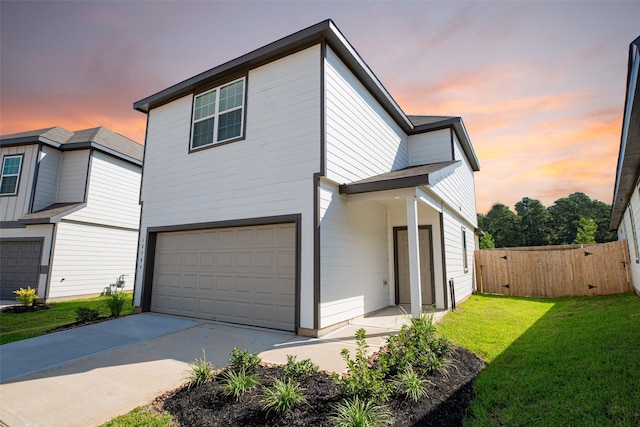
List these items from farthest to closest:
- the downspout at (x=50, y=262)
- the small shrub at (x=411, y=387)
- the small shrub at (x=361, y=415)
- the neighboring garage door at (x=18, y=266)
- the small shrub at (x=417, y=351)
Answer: the neighboring garage door at (x=18, y=266), the downspout at (x=50, y=262), the small shrub at (x=417, y=351), the small shrub at (x=411, y=387), the small shrub at (x=361, y=415)

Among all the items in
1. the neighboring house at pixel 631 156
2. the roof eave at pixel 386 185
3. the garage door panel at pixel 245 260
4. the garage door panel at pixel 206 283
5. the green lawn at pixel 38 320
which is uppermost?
the neighboring house at pixel 631 156

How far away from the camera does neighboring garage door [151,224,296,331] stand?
6586 mm

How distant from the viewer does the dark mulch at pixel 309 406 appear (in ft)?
9.41

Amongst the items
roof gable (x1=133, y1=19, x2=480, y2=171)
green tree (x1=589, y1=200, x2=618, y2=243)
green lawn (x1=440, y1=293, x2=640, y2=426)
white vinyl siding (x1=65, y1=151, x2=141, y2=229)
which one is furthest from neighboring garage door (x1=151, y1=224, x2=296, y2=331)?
green tree (x1=589, y1=200, x2=618, y2=243)

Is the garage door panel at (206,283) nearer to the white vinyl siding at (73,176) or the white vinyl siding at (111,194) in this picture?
the white vinyl siding at (111,194)

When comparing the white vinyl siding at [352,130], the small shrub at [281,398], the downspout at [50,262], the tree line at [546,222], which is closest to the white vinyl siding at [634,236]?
the white vinyl siding at [352,130]

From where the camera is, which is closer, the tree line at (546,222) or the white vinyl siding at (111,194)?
the white vinyl siding at (111,194)

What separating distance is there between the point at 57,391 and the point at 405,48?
9234 mm

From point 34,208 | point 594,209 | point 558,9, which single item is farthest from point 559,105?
point 594,209

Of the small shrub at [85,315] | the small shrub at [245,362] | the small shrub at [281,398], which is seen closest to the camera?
the small shrub at [281,398]

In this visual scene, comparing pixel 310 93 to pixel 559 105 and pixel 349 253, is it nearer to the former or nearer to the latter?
pixel 349 253

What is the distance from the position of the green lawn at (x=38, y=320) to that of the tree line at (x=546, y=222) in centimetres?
4320

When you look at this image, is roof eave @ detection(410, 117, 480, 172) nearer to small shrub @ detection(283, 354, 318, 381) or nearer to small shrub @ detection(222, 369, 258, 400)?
small shrub @ detection(283, 354, 318, 381)

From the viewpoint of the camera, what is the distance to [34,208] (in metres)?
12.4
